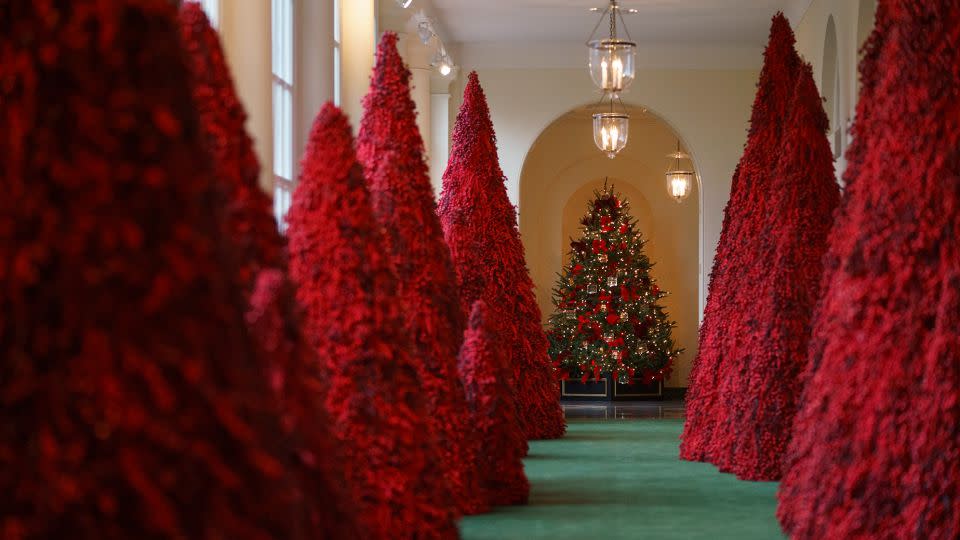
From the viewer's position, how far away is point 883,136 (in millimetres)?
4520

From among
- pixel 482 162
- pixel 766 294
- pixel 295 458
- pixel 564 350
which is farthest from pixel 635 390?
pixel 295 458

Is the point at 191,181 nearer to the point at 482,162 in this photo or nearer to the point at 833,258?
the point at 833,258

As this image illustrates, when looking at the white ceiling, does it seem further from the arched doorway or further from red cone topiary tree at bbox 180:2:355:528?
red cone topiary tree at bbox 180:2:355:528

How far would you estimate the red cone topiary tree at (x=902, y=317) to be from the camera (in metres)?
4.13

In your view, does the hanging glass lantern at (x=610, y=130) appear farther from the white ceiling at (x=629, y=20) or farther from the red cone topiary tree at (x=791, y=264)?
the red cone topiary tree at (x=791, y=264)

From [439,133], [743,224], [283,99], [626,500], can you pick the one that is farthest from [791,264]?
[439,133]

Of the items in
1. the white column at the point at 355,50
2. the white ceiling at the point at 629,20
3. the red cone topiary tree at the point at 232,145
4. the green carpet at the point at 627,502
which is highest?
the white ceiling at the point at 629,20

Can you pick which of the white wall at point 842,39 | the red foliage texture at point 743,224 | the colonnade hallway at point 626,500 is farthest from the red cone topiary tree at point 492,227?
the white wall at point 842,39

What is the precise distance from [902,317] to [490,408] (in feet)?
9.10

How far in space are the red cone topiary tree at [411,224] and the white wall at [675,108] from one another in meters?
11.9

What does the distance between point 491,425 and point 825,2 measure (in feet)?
27.1

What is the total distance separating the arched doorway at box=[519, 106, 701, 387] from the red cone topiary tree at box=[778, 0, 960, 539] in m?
17.7

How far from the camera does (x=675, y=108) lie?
58.3ft

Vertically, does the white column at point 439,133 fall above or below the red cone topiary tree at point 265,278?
above
